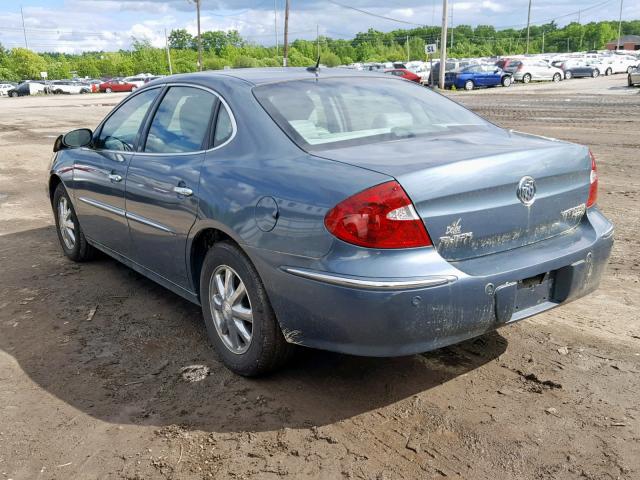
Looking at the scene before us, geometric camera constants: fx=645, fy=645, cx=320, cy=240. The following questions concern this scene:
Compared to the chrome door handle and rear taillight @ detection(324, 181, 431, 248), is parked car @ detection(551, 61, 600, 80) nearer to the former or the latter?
the chrome door handle

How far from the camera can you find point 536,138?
3578 mm

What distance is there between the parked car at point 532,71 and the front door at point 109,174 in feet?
137

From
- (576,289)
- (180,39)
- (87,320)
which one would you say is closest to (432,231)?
(576,289)

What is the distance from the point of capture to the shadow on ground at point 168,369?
3193 millimetres

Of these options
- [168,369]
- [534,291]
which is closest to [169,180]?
[168,369]

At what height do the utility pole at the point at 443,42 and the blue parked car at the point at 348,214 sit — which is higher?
the utility pole at the point at 443,42

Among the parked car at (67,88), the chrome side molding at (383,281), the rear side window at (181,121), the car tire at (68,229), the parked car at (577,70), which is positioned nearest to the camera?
the chrome side molding at (383,281)

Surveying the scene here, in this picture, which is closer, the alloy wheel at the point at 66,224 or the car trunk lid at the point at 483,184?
the car trunk lid at the point at 483,184

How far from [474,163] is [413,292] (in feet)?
2.27

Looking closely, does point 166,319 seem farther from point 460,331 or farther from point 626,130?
point 626,130

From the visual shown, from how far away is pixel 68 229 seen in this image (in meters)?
5.80

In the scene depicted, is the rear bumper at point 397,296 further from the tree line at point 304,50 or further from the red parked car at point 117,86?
the tree line at point 304,50

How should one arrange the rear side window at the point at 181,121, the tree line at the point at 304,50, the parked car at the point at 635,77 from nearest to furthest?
the rear side window at the point at 181,121, the parked car at the point at 635,77, the tree line at the point at 304,50

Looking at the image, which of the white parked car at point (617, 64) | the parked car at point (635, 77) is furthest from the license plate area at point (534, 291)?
the white parked car at point (617, 64)
